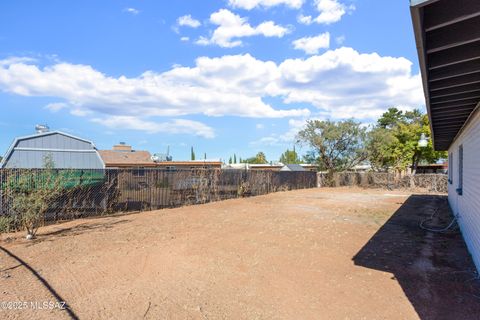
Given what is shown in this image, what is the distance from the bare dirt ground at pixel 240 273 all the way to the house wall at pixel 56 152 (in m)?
8.24

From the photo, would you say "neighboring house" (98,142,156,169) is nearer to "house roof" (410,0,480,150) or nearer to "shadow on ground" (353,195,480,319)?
"shadow on ground" (353,195,480,319)

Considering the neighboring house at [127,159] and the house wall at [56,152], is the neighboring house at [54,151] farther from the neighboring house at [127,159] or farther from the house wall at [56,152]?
the neighboring house at [127,159]

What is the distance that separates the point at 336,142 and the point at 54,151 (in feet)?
73.4

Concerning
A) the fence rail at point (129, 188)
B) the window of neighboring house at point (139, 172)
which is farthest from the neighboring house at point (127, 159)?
the window of neighboring house at point (139, 172)

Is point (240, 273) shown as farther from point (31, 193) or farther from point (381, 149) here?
point (381, 149)

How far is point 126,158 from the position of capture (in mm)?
29156

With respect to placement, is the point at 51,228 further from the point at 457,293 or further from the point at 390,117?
the point at 390,117

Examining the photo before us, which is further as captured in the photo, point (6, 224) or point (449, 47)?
point (6, 224)

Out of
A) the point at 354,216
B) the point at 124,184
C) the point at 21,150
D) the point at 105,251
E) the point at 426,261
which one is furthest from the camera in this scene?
the point at 21,150

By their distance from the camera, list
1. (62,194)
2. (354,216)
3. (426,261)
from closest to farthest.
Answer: (426,261) < (62,194) < (354,216)

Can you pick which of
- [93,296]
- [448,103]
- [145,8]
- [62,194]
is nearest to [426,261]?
[448,103]

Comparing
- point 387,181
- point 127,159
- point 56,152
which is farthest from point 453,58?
point 127,159

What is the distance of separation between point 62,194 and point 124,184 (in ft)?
7.49

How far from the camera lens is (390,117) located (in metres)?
38.3
